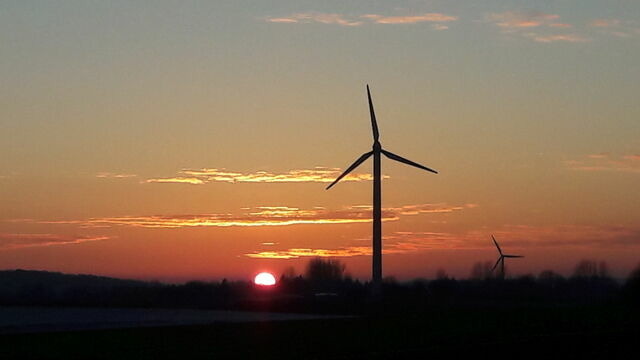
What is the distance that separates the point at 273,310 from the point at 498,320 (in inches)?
1664

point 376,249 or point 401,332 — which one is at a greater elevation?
point 376,249

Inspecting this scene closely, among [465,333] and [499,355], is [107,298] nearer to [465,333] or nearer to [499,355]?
[465,333]

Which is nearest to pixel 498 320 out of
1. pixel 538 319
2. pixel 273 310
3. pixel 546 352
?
pixel 538 319

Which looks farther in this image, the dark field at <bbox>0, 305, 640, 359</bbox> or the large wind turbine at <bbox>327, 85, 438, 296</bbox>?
the large wind turbine at <bbox>327, 85, 438, 296</bbox>

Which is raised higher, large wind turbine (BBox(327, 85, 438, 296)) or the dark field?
large wind turbine (BBox(327, 85, 438, 296))

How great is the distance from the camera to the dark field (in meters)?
Result: 51.5

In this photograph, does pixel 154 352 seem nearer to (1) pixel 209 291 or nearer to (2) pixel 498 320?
(2) pixel 498 320

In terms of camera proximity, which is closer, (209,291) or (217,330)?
(217,330)

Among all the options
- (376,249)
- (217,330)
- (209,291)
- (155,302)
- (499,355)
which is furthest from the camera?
(209,291)

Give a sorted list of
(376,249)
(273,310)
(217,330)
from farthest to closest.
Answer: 1. (273,310)
2. (376,249)
3. (217,330)

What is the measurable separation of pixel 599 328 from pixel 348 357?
2900cm

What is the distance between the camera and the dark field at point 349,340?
51.5 metres

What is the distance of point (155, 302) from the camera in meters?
144

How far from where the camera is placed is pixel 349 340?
60094 millimetres
